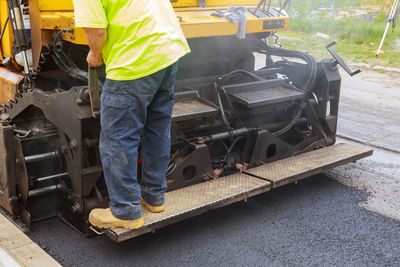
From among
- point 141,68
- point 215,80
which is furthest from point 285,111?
point 141,68

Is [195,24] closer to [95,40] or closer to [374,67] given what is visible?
[95,40]

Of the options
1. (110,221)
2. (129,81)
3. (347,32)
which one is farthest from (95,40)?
(347,32)

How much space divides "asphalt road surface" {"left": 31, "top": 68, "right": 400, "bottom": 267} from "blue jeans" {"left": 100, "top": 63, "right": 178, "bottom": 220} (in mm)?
392

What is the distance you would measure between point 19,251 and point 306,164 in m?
2.27

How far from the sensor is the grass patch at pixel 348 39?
1108 cm

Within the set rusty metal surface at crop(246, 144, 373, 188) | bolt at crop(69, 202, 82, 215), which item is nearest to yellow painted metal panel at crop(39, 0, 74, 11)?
bolt at crop(69, 202, 82, 215)

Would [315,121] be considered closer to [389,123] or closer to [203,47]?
[203,47]

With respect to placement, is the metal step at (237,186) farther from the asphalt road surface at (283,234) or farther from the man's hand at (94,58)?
the man's hand at (94,58)

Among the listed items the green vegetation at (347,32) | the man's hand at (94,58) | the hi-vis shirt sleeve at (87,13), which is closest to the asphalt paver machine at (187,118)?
the man's hand at (94,58)

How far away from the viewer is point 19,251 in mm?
2939

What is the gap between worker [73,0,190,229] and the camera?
255 centimetres

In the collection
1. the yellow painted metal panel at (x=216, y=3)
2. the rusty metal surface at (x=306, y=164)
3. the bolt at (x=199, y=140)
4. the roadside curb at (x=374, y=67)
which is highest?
the yellow painted metal panel at (x=216, y=3)

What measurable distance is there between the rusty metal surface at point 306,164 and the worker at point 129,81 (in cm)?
112

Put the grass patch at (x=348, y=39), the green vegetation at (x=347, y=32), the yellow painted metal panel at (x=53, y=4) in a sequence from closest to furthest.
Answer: the yellow painted metal panel at (x=53, y=4), the grass patch at (x=348, y=39), the green vegetation at (x=347, y=32)
